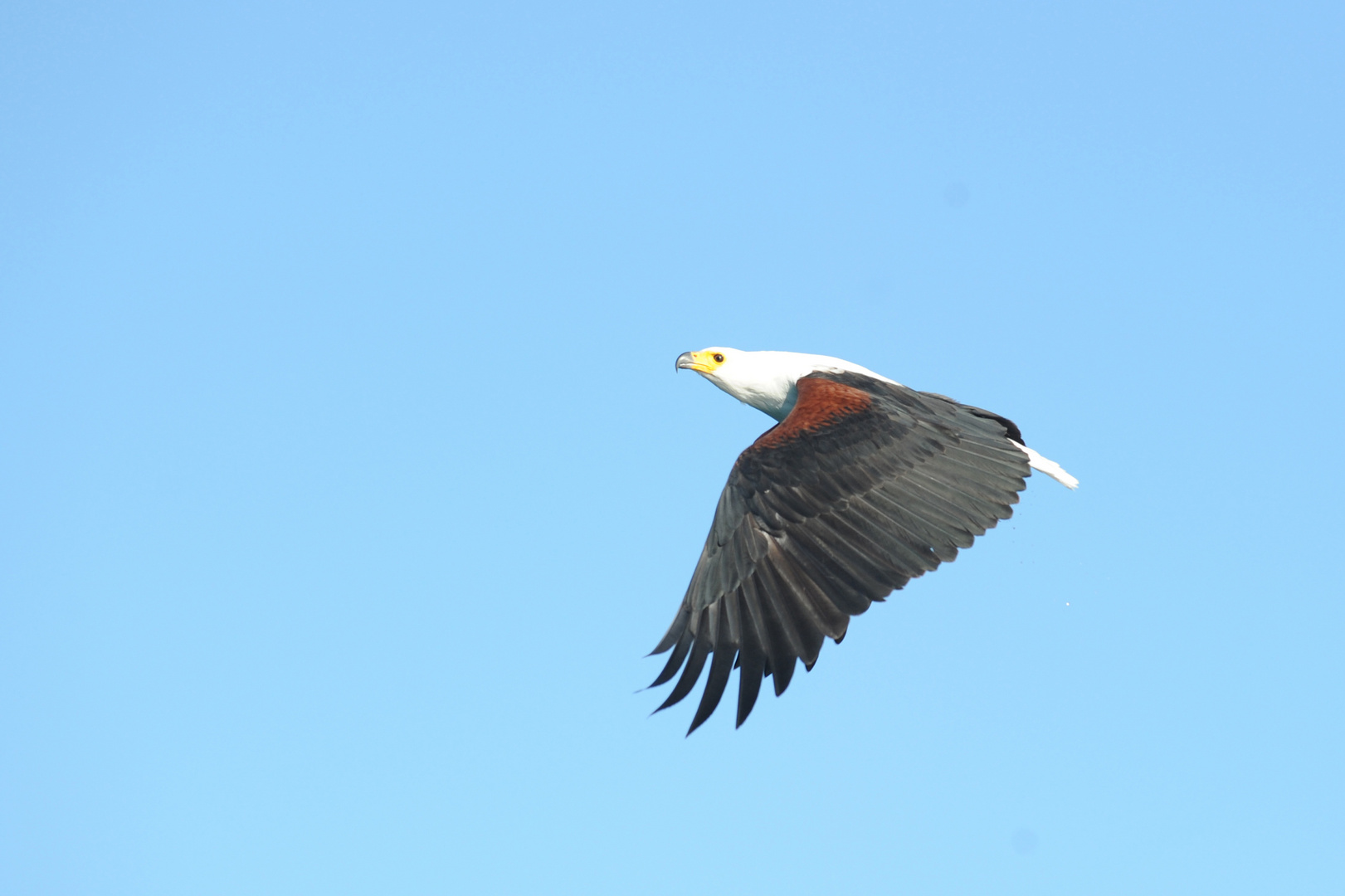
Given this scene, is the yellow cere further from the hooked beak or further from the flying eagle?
the flying eagle

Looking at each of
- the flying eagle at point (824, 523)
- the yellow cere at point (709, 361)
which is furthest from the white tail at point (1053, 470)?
the yellow cere at point (709, 361)

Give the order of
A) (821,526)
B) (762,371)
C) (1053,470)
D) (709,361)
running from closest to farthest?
(821,526) → (1053,470) → (762,371) → (709,361)

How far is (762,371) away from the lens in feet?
35.6

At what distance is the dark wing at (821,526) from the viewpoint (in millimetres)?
6992

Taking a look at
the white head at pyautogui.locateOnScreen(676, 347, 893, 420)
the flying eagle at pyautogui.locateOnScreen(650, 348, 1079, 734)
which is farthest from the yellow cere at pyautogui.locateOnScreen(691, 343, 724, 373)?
the flying eagle at pyautogui.locateOnScreen(650, 348, 1079, 734)

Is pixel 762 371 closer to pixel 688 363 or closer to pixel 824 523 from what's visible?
pixel 688 363

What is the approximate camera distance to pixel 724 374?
1117cm

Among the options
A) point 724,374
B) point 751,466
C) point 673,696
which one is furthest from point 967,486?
point 724,374

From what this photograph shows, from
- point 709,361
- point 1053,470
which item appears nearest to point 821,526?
point 1053,470

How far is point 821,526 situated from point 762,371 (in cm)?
349

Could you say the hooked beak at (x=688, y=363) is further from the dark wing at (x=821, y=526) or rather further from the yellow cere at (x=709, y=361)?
the dark wing at (x=821, y=526)

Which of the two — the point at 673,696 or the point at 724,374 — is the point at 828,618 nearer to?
the point at 673,696

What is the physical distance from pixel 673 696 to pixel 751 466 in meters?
1.69

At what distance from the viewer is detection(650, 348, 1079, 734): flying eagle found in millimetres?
6992
